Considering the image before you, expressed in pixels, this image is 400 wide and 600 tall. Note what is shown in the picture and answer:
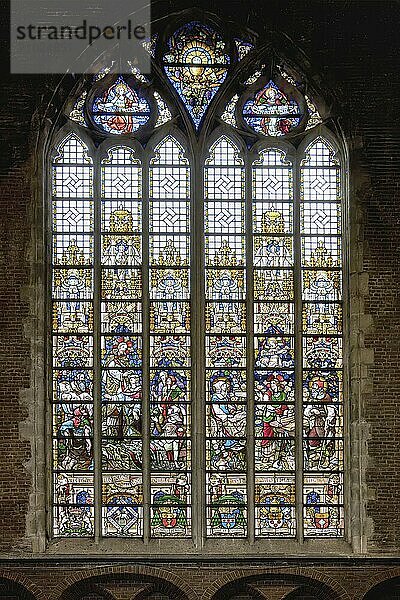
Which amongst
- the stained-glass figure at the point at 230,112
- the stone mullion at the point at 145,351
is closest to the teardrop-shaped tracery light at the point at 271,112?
the stained-glass figure at the point at 230,112

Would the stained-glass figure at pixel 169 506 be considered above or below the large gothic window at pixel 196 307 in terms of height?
below

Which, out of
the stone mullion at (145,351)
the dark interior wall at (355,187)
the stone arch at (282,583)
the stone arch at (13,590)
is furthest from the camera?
the stone mullion at (145,351)

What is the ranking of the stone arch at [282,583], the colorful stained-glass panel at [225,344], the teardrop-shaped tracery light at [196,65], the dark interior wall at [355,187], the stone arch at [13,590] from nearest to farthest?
the stone arch at [13,590]
the stone arch at [282,583]
the dark interior wall at [355,187]
the colorful stained-glass panel at [225,344]
the teardrop-shaped tracery light at [196,65]

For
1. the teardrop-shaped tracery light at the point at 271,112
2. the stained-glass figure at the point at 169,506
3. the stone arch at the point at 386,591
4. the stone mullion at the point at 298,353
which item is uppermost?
the teardrop-shaped tracery light at the point at 271,112

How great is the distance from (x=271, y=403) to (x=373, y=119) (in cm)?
358

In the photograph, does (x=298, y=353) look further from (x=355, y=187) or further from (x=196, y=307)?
(x=355, y=187)

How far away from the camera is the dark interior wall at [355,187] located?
42.6 ft

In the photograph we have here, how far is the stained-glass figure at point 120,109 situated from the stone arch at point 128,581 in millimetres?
5146

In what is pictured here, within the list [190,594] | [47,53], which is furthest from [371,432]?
[47,53]

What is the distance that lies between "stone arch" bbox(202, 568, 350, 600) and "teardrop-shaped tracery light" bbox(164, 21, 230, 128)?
5.35 m

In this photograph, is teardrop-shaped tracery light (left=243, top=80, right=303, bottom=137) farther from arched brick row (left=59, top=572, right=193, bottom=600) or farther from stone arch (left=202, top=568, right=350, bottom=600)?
arched brick row (left=59, top=572, right=193, bottom=600)

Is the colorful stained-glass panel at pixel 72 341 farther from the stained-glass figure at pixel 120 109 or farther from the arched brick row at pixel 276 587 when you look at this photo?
the arched brick row at pixel 276 587

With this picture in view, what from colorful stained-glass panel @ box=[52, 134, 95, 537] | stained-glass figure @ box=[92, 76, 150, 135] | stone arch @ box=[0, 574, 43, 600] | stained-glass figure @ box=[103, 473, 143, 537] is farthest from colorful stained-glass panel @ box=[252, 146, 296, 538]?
stone arch @ box=[0, 574, 43, 600]

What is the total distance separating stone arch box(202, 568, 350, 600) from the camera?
42.1ft
